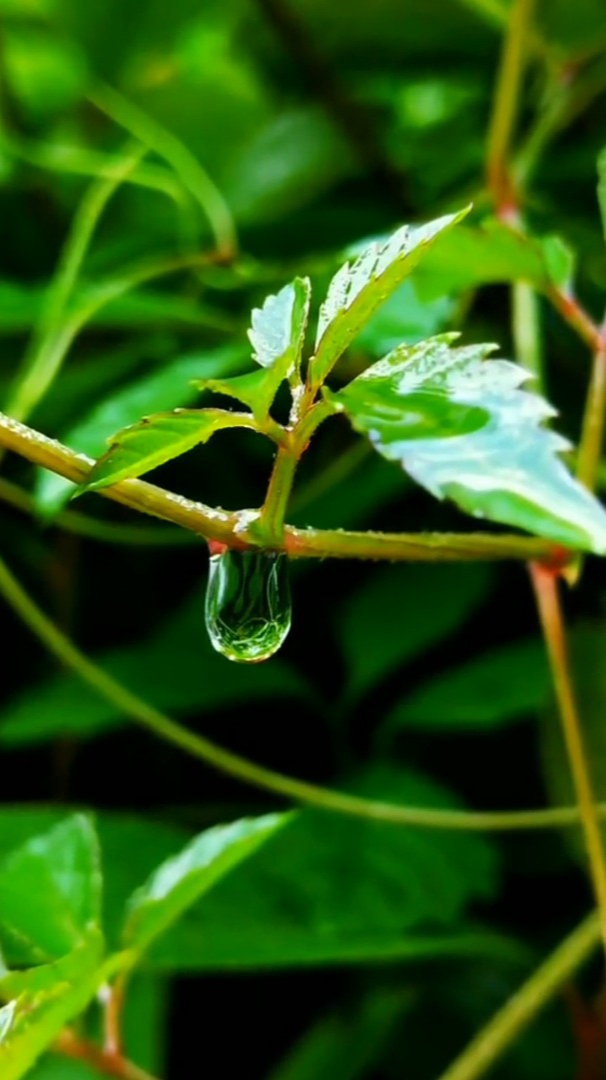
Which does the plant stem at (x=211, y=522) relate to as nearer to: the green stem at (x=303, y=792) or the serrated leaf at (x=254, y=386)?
the serrated leaf at (x=254, y=386)

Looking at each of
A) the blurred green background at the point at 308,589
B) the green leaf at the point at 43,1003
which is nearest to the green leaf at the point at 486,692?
the blurred green background at the point at 308,589

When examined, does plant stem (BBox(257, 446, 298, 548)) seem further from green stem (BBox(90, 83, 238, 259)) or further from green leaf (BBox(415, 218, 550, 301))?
green stem (BBox(90, 83, 238, 259))

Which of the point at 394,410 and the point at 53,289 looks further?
the point at 53,289

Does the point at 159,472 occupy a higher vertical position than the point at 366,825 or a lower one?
higher

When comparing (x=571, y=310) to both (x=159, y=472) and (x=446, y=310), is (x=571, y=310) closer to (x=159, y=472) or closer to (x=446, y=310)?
(x=446, y=310)

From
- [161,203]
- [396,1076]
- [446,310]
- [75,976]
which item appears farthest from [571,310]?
[161,203]

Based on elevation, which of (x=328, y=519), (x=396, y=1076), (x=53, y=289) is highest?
(x=53, y=289)

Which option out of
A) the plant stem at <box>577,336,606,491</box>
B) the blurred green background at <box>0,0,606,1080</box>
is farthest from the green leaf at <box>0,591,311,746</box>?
the plant stem at <box>577,336,606,491</box>
